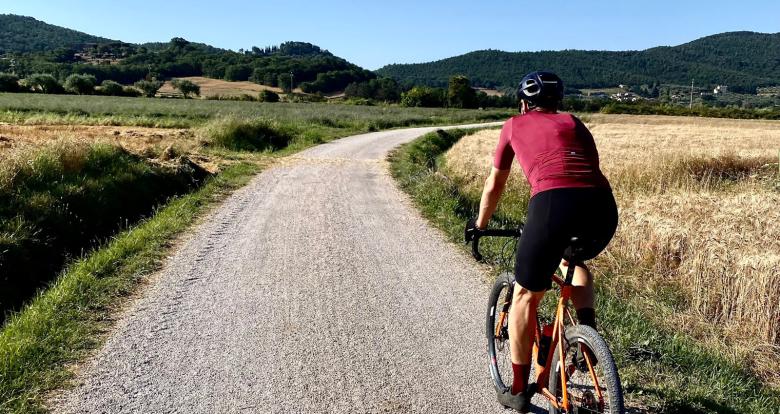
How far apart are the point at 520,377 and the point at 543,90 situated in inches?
65.3

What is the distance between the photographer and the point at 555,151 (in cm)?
298

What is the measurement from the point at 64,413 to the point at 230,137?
796 inches

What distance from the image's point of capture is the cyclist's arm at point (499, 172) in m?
3.26

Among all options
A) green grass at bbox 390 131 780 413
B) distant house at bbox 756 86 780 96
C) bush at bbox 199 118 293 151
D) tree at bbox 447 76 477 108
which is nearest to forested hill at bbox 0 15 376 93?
tree at bbox 447 76 477 108

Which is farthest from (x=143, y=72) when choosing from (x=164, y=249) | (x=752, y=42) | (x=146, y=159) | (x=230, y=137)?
(x=752, y=42)

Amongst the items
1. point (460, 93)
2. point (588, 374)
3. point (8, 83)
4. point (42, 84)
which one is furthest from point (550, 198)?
point (460, 93)

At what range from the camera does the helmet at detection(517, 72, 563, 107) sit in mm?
3182

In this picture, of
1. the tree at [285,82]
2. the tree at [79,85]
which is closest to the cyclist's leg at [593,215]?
the tree at [79,85]

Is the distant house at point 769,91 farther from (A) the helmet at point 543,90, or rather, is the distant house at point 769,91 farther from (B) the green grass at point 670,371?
(A) the helmet at point 543,90

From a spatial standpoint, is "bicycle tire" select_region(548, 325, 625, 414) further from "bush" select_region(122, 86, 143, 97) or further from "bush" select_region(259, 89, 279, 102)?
"bush" select_region(259, 89, 279, 102)

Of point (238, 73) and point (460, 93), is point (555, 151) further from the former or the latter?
point (238, 73)

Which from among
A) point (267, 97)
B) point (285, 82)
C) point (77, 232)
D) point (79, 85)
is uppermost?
point (285, 82)

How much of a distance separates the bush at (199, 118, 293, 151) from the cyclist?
65.8ft

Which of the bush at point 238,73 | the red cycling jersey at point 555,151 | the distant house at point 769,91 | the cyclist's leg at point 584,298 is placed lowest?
the cyclist's leg at point 584,298
